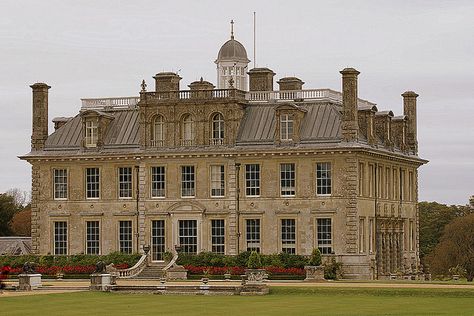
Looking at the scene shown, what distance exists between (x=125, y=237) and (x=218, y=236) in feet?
16.8

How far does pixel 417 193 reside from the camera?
79.3 metres

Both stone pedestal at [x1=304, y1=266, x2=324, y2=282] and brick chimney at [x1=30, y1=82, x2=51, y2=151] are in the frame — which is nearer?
stone pedestal at [x1=304, y1=266, x2=324, y2=282]

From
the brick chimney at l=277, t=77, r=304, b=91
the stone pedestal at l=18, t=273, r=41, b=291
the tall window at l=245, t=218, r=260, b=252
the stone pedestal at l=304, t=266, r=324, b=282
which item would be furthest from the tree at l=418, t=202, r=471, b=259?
the stone pedestal at l=18, t=273, r=41, b=291

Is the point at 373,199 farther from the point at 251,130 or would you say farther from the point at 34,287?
the point at 34,287

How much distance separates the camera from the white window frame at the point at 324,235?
69188 mm

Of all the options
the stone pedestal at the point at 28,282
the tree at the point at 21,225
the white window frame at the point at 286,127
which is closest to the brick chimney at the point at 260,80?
the white window frame at the point at 286,127

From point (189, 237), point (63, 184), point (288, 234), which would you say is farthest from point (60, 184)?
point (288, 234)

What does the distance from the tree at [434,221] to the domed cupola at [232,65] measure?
100.0ft

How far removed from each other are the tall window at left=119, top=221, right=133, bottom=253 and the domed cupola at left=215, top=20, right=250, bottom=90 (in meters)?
9.61

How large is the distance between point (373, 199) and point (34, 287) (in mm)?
19991

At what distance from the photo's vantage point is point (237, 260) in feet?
224

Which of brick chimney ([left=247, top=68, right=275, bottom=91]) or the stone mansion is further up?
brick chimney ([left=247, top=68, right=275, bottom=91])

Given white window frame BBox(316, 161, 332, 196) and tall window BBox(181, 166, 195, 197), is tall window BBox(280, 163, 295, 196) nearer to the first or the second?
white window frame BBox(316, 161, 332, 196)

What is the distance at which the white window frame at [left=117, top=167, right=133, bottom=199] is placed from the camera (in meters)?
73.2
